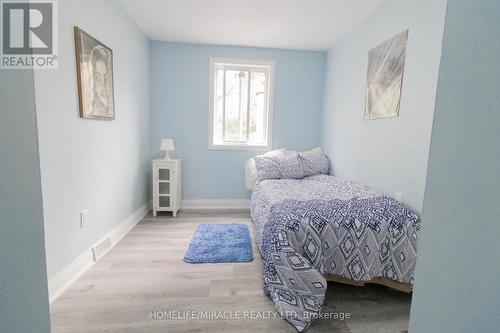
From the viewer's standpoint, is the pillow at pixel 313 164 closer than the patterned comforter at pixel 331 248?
No

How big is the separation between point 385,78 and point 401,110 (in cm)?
41

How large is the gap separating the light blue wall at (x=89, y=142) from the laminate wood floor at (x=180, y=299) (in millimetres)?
307

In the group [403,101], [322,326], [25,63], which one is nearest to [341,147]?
[403,101]

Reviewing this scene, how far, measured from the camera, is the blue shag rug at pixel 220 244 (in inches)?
89.7

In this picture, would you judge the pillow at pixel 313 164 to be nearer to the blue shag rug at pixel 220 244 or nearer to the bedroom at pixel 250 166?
the bedroom at pixel 250 166

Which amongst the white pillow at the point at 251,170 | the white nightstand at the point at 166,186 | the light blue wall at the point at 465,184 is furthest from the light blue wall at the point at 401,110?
the white nightstand at the point at 166,186

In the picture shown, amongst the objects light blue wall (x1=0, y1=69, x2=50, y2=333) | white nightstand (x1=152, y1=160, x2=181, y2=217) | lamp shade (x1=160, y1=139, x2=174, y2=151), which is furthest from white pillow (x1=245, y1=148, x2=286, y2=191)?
light blue wall (x1=0, y1=69, x2=50, y2=333)

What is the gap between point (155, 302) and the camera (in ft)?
5.50

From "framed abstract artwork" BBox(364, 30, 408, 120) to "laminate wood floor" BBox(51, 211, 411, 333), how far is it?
1.59 m

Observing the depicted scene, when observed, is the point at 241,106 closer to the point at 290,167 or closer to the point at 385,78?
the point at 290,167

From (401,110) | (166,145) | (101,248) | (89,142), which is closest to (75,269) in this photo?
(101,248)

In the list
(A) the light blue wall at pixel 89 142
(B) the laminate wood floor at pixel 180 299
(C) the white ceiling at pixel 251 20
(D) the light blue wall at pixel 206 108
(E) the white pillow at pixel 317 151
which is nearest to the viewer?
(B) the laminate wood floor at pixel 180 299

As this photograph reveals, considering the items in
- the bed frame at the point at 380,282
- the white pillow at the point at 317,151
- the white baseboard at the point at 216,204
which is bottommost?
the white baseboard at the point at 216,204

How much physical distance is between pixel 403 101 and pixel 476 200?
1.87 m
